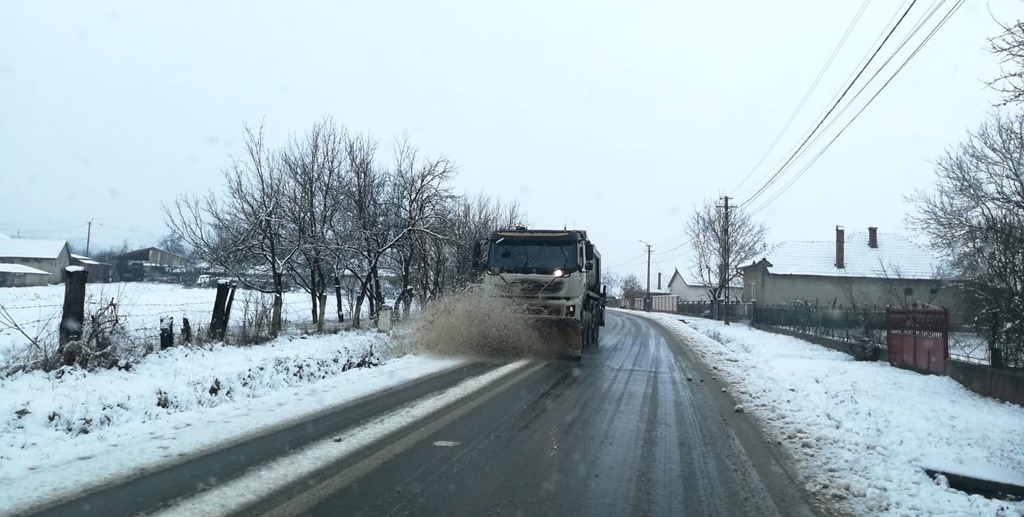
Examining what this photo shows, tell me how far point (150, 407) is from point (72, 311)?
2.39 metres

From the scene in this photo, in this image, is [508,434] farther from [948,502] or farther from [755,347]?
[755,347]

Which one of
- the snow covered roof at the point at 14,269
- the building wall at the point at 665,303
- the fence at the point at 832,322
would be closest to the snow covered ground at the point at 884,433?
the fence at the point at 832,322

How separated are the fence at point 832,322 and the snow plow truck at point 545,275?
8.47m

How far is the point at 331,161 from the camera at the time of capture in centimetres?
2273

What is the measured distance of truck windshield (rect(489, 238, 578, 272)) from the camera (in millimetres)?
17141

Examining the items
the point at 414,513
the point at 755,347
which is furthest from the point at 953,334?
the point at 414,513

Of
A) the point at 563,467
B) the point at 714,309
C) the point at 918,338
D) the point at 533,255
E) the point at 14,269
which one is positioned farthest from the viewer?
the point at 14,269

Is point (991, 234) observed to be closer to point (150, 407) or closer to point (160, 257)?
point (150, 407)

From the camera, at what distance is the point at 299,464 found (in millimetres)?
6094

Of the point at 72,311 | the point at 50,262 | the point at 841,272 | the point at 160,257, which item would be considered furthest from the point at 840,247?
the point at 50,262

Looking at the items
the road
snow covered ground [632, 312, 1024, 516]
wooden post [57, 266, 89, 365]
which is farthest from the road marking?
wooden post [57, 266, 89, 365]

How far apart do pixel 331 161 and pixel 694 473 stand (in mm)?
19002

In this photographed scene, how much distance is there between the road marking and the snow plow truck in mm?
6857

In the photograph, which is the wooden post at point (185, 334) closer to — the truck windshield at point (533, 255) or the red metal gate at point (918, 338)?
the truck windshield at point (533, 255)
